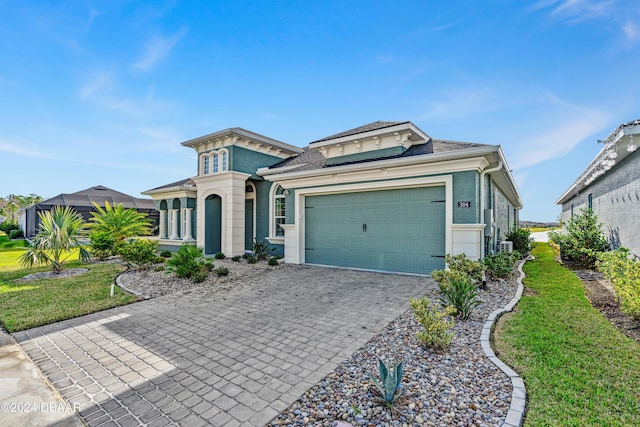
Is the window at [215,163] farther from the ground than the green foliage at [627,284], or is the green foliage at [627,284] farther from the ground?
the window at [215,163]

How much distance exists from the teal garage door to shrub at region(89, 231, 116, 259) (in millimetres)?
9567

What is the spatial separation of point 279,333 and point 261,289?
116 inches

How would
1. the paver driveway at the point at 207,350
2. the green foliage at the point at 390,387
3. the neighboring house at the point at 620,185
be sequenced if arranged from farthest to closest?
1. the neighboring house at the point at 620,185
2. the paver driveway at the point at 207,350
3. the green foliage at the point at 390,387

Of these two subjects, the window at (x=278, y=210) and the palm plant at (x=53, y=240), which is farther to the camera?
the window at (x=278, y=210)

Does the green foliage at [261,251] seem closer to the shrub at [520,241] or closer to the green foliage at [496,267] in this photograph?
the green foliage at [496,267]

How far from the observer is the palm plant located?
928cm

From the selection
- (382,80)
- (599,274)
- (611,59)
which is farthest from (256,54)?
(599,274)

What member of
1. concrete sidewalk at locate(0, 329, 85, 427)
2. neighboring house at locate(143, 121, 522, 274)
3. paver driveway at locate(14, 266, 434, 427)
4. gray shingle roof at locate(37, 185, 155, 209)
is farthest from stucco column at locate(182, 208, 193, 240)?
gray shingle roof at locate(37, 185, 155, 209)

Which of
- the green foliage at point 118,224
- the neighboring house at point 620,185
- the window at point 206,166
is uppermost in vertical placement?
the window at point 206,166

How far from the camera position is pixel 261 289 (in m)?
7.24

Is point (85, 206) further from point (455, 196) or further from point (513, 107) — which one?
point (513, 107)

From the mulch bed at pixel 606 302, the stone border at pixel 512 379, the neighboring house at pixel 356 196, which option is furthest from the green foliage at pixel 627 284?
the neighboring house at pixel 356 196

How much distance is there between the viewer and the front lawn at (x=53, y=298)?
17.2 feet

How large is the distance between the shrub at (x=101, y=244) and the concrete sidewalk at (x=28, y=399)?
11009 millimetres
